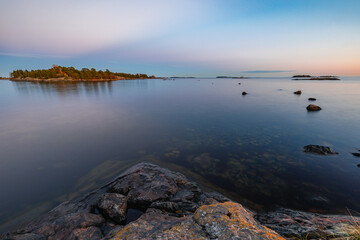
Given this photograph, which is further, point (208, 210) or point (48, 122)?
point (48, 122)

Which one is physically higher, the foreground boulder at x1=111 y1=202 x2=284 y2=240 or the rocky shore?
the foreground boulder at x1=111 y1=202 x2=284 y2=240

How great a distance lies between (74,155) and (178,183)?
9.51 metres

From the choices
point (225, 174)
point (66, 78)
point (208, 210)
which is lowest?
point (225, 174)

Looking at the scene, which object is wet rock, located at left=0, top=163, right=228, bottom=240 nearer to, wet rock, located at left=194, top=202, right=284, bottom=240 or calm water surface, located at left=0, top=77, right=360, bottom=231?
wet rock, located at left=194, top=202, right=284, bottom=240

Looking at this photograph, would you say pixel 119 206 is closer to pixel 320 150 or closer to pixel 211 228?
pixel 211 228

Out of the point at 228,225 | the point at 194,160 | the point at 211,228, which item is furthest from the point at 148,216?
the point at 194,160

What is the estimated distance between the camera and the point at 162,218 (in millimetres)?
5207

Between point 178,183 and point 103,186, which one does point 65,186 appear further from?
point 178,183

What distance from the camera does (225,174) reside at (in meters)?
10.1

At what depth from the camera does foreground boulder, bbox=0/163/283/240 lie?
123 inches

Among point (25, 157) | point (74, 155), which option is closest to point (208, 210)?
point (74, 155)

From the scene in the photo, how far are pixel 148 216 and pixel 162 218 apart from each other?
0.50 metres

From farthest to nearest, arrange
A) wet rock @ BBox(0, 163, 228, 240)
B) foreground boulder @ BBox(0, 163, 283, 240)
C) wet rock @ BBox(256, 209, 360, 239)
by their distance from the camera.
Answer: wet rock @ BBox(0, 163, 228, 240), wet rock @ BBox(256, 209, 360, 239), foreground boulder @ BBox(0, 163, 283, 240)

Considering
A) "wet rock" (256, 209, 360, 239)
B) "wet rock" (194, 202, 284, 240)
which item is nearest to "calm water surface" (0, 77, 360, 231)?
"wet rock" (256, 209, 360, 239)
